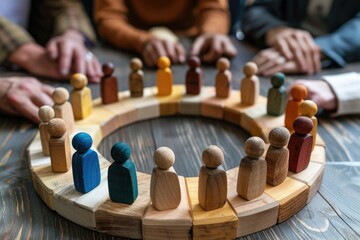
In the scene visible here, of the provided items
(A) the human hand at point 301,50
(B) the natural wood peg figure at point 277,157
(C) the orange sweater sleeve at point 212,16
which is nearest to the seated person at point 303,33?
(A) the human hand at point 301,50

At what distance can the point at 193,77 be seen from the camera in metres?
1.04

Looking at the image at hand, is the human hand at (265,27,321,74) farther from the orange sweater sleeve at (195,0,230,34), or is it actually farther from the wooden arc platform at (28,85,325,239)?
the wooden arc platform at (28,85,325,239)

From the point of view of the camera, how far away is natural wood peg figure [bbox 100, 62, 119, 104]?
3.25 feet

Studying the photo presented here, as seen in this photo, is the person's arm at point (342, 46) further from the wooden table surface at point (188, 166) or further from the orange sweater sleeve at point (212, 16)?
the orange sweater sleeve at point (212, 16)

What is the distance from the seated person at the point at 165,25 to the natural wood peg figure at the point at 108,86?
0.32 meters

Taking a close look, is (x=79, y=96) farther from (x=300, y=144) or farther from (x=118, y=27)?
(x=118, y=27)

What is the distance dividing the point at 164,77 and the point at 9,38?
567 millimetres

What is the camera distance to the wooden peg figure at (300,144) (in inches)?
27.0

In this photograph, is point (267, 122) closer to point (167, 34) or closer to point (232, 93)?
point (232, 93)

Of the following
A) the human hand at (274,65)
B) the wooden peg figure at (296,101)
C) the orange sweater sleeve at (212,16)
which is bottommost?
the human hand at (274,65)

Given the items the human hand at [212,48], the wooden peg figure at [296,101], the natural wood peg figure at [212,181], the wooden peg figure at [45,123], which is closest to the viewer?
the natural wood peg figure at [212,181]

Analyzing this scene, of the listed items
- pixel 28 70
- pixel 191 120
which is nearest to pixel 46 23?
pixel 28 70

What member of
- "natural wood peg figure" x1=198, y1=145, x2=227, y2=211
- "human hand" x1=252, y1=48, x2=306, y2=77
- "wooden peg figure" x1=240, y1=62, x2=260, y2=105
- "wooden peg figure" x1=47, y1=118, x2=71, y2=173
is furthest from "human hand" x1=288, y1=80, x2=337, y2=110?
"wooden peg figure" x1=47, y1=118, x2=71, y2=173

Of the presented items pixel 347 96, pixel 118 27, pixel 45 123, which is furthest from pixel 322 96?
pixel 118 27
